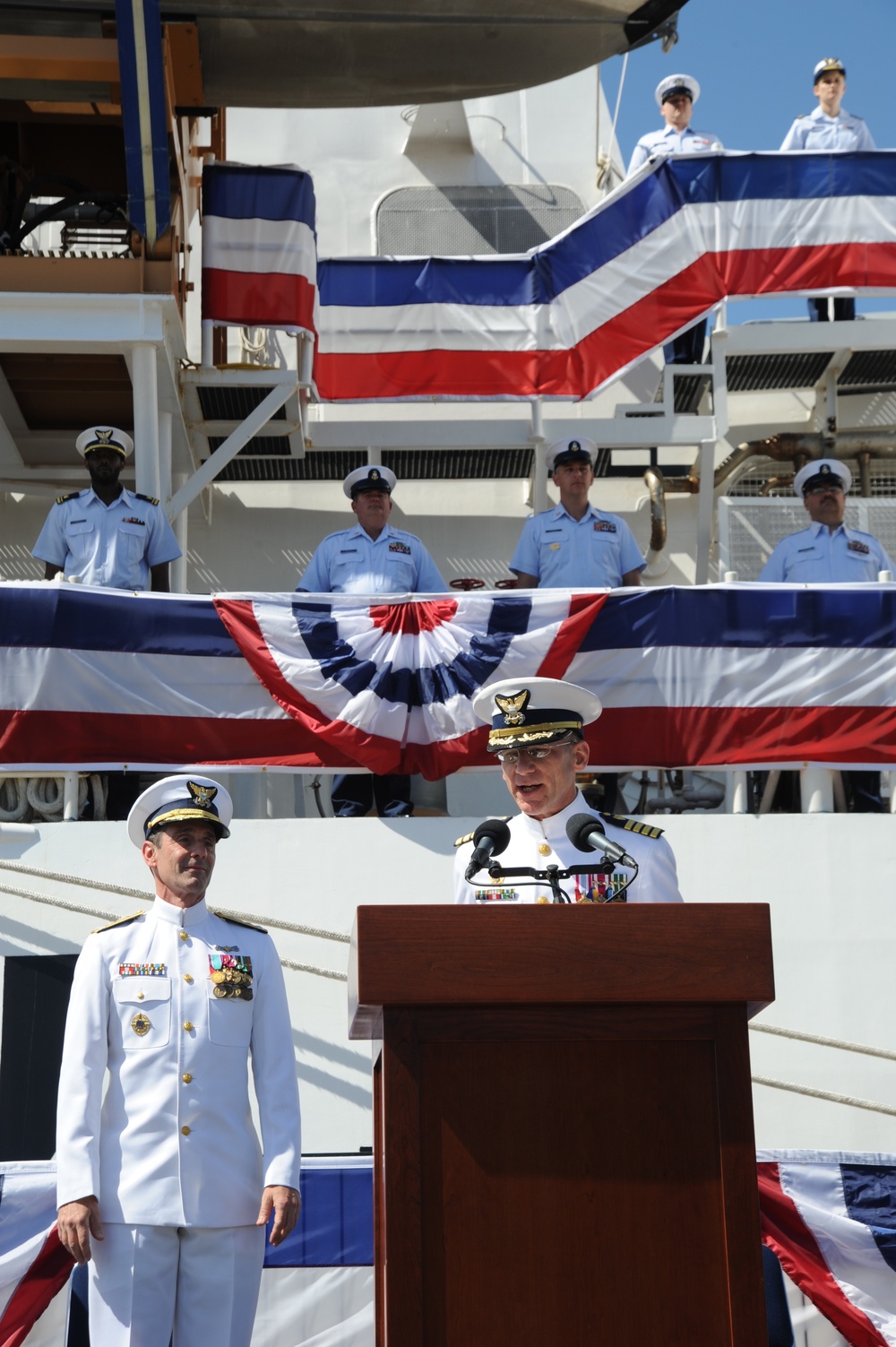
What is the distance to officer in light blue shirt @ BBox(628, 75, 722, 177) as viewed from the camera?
9.96 metres

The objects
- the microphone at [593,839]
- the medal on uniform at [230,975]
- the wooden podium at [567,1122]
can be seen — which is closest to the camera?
the wooden podium at [567,1122]

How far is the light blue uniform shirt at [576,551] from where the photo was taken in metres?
7.52

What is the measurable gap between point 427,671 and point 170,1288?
3010mm

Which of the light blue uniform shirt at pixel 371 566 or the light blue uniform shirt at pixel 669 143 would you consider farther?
the light blue uniform shirt at pixel 669 143

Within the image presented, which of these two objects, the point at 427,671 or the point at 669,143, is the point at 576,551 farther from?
the point at 669,143

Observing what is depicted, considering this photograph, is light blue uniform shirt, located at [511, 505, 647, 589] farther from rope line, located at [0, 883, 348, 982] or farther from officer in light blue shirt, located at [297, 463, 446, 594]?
rope line, located at [0, 883, 348, 982]

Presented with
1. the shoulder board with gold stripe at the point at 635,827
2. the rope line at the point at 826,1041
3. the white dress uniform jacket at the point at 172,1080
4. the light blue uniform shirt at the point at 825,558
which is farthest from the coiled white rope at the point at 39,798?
the light blue uniform shirt at the point at 825,558

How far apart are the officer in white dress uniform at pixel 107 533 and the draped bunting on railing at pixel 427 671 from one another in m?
0.91

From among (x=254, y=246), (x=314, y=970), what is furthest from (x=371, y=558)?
(x=314, y=970)

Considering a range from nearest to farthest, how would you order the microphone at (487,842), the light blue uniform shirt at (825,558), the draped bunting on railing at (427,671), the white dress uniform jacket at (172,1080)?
the microphone at (487,842), the white dress uniform jacket at (172,1080), the draped bunting on railing at (427,671), the light blue uniform shirt at (825,558)

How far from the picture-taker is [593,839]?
10.3 ft

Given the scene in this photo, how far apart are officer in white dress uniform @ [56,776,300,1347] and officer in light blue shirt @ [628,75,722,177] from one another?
6.96 meters

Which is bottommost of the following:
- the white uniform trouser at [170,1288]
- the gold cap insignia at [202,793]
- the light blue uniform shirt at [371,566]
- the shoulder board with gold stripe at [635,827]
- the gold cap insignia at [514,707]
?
the white uniform trouser at [170,1288]

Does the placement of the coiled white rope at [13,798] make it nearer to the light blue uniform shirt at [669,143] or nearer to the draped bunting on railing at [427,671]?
the draped bunting on railing at [427,671]
